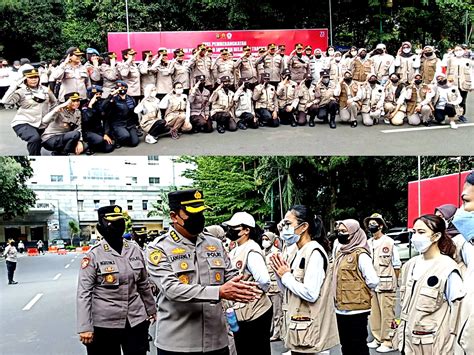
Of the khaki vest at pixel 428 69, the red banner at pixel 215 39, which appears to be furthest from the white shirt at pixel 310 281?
the red banner at pixel 215 39

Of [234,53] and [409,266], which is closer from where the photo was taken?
[409,266]

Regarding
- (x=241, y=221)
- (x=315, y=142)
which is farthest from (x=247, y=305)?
(x=315, y=142)

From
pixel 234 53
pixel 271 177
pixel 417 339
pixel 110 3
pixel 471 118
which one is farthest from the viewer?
pixel 110 3

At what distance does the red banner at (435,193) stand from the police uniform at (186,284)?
575 cm

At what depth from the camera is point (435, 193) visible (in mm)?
8297

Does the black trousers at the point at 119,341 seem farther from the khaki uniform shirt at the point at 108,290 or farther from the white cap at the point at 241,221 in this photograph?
the white cap at the point at 241,221

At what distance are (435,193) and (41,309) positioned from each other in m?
5.74

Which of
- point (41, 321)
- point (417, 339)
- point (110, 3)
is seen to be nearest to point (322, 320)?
point (417, 339)

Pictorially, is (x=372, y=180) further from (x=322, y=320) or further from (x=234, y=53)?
(x=322, y=320)

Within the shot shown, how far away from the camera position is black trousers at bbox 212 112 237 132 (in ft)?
27.5

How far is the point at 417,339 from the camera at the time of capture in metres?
3.09

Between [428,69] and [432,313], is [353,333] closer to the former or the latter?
[432,313]

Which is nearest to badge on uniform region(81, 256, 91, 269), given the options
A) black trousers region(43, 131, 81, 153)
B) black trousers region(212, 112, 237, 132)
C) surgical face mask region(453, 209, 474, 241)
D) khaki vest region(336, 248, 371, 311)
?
khaki vest region(336, 248, 371, 311)

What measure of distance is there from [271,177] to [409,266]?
27.2 feet
